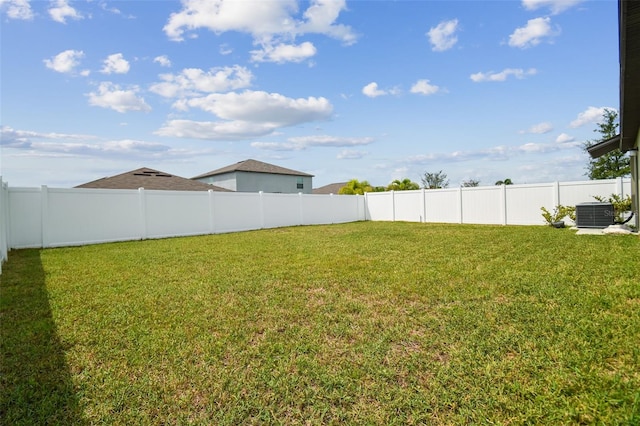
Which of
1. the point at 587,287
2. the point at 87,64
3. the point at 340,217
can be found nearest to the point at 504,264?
the point at 587,287

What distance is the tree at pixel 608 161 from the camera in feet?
77.6

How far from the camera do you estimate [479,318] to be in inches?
124

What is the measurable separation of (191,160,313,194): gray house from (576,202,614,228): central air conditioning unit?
2462 cm

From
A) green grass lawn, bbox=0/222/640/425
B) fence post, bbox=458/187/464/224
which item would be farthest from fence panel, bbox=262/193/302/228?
green grass lawn, bbox=0/222/640/425

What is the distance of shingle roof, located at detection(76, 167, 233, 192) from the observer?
52.2 feet

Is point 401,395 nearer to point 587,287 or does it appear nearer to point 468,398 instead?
point 468,398

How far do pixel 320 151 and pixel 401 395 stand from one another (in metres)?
20.5

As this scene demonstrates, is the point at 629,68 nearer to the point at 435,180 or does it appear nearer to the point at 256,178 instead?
the point at 256,178

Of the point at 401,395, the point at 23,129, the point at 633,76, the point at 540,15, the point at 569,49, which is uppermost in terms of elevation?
the point at 540,15

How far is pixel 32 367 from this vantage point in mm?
2500

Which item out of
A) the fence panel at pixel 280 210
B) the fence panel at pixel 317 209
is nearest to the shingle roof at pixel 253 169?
the fence panel at pixel 317 209

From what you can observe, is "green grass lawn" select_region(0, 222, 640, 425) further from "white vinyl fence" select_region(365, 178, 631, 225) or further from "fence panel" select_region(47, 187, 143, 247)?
"white vinyl fence" select_region(365, 178, 631, 225)

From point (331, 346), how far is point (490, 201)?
1439 cm

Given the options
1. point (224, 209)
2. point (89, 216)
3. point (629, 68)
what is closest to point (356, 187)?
point (224, 209)
